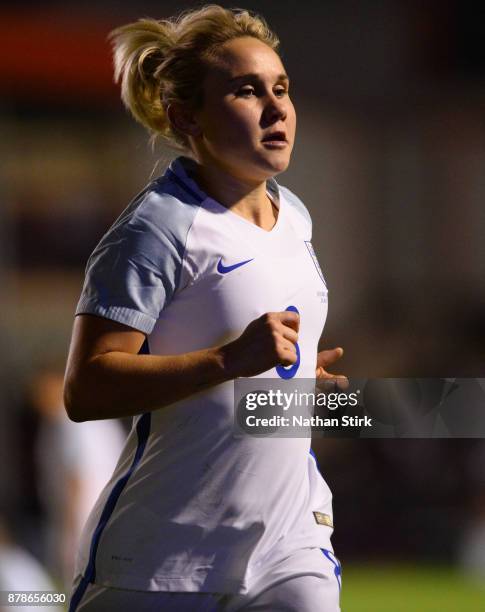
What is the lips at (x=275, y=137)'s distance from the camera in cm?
257

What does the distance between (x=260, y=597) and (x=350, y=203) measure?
32.3 feet

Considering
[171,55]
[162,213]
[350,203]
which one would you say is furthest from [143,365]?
[350,203]

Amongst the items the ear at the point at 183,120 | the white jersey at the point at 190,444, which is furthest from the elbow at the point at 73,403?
the ear at the point at 183,120

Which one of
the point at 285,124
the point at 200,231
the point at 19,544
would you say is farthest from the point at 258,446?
the point at 19,544

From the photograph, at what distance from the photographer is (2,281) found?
10.5 meters

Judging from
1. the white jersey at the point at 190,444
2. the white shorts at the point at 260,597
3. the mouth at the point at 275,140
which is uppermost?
the mouth at the point at 275,140

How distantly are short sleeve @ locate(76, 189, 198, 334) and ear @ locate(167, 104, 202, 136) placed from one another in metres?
0.25

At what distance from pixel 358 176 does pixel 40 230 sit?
123 inches

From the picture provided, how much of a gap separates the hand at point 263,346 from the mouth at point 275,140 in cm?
39

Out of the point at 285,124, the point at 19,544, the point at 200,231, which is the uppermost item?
the point at 285,124

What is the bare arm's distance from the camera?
7.60ft

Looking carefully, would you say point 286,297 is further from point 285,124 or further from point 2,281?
point 2,281

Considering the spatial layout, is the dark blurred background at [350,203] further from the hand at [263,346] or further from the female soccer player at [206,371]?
the hand at [263,346]

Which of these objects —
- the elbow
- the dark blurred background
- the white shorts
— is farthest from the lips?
the dark blurred background
